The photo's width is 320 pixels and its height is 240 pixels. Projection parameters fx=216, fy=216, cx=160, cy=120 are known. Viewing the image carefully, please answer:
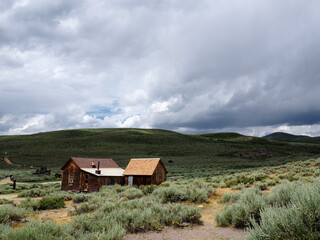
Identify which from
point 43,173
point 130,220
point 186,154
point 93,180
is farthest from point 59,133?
point 130,220

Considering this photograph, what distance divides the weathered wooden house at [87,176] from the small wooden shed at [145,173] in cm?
162

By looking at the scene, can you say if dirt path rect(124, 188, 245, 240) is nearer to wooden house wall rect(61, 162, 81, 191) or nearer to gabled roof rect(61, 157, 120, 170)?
wooden house wall rect(61, 162, 81, 191)

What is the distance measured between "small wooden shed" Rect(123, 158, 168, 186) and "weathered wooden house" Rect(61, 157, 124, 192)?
1618mm

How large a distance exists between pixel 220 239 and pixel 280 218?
9.79 ft

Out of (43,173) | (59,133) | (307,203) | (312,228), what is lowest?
(43,173)

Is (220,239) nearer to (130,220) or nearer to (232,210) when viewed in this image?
(232,210)

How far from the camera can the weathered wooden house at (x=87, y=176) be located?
24.6 meters

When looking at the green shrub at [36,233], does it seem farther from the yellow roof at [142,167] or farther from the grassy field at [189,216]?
the yellow roof at [142,167]

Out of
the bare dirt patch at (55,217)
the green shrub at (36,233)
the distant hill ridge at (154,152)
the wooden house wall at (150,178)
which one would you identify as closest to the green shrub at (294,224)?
the green shrub at (36,233)

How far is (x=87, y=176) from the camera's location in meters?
24.9

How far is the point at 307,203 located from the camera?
4.23m

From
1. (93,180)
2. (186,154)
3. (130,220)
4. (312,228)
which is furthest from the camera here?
(186,154)

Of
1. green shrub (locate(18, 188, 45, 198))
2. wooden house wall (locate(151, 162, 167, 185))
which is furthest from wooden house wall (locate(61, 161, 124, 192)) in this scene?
green shrub (locate(18, 188, 45, 198))

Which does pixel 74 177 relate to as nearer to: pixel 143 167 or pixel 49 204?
pixel 143 167
